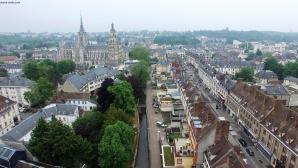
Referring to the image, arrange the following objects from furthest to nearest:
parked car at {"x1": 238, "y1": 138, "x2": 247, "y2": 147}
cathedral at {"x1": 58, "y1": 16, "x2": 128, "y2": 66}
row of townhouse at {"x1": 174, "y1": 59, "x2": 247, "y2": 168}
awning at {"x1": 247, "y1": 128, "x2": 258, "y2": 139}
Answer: cathedral at {"x1": 58, "y1": 16, "x2": 128, "y2": 66}, awning at {"x1": 247, "y1": 128, "x2": 258, "y2": 139}, parked car at {"x1": 238, "y1": 138, "x2": 247, "y2": 147}, row of townhouse at {"x1": 174, "y1": 59, "x2": 247, "y2": 168}

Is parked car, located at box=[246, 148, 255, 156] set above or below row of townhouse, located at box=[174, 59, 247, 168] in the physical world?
below

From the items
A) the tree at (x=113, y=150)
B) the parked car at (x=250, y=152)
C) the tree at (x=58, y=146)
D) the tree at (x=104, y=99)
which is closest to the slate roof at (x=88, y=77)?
the tree at (x=104, y=99)

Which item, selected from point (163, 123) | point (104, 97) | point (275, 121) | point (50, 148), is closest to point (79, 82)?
→ point (104, 97)

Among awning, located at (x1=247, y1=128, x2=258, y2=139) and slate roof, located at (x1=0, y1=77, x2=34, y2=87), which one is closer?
awning, located at (x1=247, y1=128, x2=258, y2=139)

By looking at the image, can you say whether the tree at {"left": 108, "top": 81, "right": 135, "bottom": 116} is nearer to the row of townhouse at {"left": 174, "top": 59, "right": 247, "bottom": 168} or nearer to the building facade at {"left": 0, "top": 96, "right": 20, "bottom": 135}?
the row of townhouse at {"left": 174, "top": 59, "right": 247, "bottom": 168}

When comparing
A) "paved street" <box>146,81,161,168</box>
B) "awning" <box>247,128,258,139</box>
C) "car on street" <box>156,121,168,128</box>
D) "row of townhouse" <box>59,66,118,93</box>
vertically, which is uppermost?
"row of townhouse" <box>59,66,118,93</box>

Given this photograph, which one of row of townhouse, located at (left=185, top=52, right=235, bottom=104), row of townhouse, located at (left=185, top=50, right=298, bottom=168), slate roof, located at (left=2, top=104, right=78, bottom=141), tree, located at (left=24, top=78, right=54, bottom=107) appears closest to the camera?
row of townhouse, located at (left=185, top=50, right=298, bottom=168)

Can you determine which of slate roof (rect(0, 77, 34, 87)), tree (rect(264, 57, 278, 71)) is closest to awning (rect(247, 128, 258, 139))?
slate roof (rect(0, 77, 34, 87))
